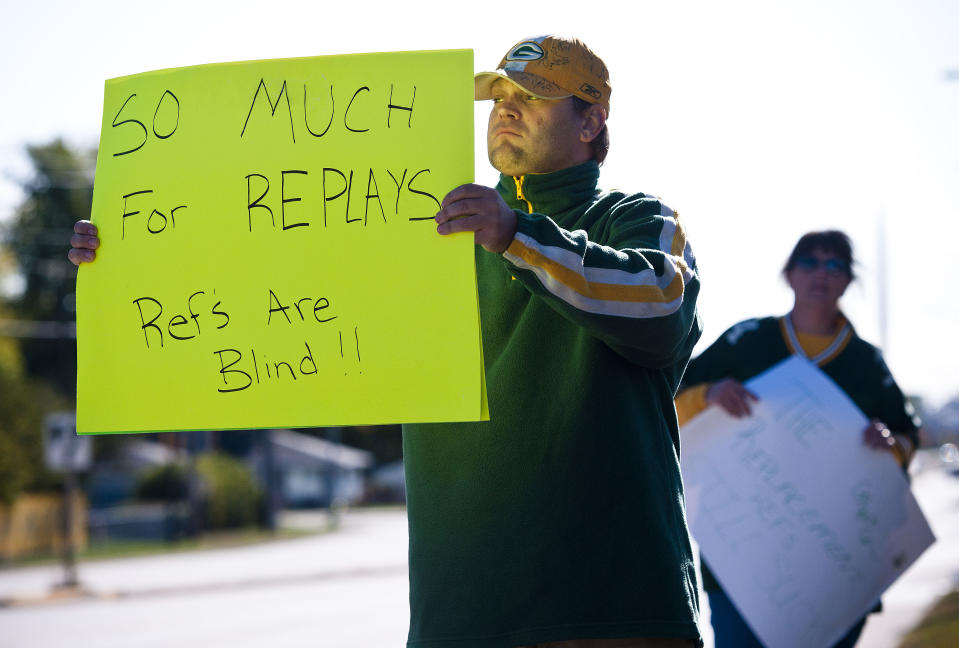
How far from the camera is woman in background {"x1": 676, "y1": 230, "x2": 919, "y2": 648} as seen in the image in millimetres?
4449

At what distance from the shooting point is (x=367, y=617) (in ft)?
42.0

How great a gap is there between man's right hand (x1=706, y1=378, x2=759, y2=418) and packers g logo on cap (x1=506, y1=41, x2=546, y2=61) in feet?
7.14

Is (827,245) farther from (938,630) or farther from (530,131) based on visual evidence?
(938,630)

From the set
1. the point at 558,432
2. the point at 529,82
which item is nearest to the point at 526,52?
the point at 529,82

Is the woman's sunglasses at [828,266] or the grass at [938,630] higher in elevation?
the woman's sunglasses at [828,266]

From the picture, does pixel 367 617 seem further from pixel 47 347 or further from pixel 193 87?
pixel 47 347

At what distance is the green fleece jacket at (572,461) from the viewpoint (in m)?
2.01

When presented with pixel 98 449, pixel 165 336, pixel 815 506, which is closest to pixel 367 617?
pixel 815 506

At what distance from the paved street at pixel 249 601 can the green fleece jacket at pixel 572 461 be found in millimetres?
5754

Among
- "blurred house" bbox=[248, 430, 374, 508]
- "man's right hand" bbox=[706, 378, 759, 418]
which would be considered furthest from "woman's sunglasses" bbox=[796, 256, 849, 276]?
"blurred house" bbox=[248, 430, 374, 508]

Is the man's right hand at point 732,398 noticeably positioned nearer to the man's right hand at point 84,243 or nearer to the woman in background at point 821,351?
the woman in background at point 821,351

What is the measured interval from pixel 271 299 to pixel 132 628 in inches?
461

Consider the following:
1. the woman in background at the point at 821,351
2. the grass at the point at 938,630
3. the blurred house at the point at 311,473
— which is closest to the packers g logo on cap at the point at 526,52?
the woman in background at the point at 821,351

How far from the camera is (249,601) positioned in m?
16.2
